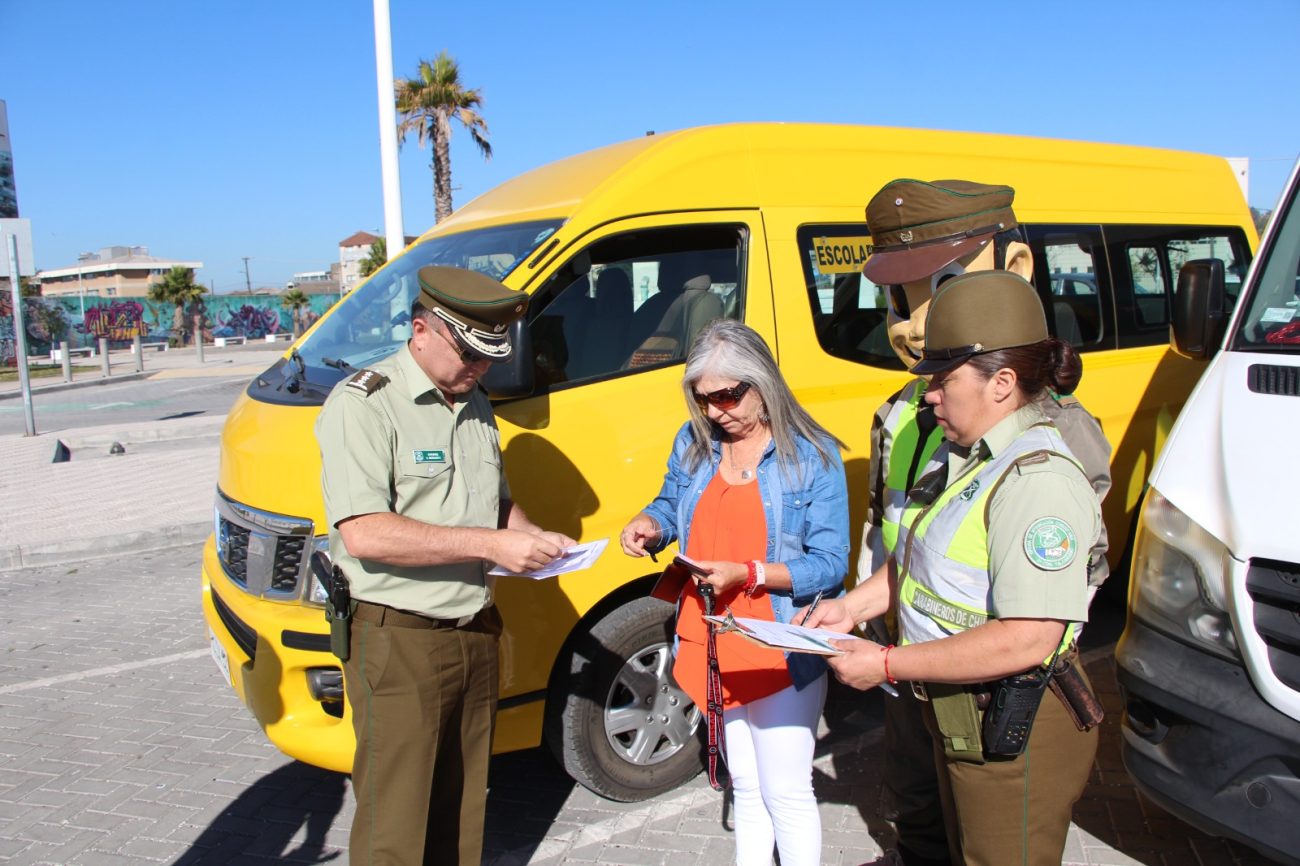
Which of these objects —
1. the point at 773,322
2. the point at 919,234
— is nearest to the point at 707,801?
the point at 773,322

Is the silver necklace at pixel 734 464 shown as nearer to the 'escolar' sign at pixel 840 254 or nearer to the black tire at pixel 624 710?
the black tire at pixel 624 710

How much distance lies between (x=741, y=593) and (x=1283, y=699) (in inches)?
54.5

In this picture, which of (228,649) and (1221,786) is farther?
(228,649)

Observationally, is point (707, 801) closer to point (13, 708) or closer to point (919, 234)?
point (919, 234)

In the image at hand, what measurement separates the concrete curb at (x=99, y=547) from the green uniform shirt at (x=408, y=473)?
5112mm

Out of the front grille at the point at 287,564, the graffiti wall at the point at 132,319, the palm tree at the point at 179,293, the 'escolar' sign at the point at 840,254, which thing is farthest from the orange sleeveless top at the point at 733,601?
the palm tree at the point at 179,293

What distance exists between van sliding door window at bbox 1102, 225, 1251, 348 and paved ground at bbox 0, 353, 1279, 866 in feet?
5.58

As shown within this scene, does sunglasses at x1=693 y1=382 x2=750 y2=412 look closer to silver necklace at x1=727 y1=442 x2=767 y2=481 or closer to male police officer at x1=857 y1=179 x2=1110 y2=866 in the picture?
silver necklace at x1=727 y1=442 x2=767 y2=481

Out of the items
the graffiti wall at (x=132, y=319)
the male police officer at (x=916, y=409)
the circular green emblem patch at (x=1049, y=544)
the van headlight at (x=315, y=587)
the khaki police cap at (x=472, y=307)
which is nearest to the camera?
the circular green emblem patch at (x=1049, y=544)

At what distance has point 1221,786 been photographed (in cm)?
242

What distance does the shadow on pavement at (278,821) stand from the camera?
3422 mm

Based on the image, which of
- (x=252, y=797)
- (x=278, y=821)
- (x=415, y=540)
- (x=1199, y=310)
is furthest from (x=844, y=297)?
(x=252, y=797)

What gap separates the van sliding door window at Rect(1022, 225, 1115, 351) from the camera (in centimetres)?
454

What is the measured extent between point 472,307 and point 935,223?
4.98ft
